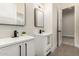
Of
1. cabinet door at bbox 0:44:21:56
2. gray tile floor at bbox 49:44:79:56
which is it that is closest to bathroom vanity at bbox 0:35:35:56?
cabinet door at bbox 0:44:21:56

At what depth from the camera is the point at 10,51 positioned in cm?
118

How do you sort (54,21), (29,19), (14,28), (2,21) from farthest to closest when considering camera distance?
(54,21) < (29,19) < (14,28) < (2,21)

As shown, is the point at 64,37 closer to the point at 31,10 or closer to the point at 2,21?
the point at 31,10

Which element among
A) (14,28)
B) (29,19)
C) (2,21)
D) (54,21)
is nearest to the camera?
(2,21)

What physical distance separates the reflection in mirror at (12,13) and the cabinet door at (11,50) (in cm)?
44

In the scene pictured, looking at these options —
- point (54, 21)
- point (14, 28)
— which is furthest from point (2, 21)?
point (54, 21)

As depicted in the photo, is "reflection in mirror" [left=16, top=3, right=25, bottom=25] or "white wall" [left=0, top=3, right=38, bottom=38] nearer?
"white wall" [left=0, top=3, right=38, bottom=38]

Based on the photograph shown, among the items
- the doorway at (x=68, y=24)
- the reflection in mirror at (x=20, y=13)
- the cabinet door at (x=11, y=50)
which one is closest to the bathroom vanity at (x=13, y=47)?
the cabinet door at (x=11, y=50)

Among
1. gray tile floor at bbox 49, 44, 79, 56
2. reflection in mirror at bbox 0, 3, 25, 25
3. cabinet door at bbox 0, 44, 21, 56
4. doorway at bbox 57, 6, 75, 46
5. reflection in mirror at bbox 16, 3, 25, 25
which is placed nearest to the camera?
cabinet door at bbox 0, 44, 21, 56

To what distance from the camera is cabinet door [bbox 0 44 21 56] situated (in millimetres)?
1070

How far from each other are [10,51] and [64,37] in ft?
12.0

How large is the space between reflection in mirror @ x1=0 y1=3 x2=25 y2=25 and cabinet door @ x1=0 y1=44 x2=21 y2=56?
0.44 m

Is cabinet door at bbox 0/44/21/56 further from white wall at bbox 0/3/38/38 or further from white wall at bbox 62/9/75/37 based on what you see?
white wall at bbox 62/9/75/37

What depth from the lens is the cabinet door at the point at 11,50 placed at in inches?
42.1
